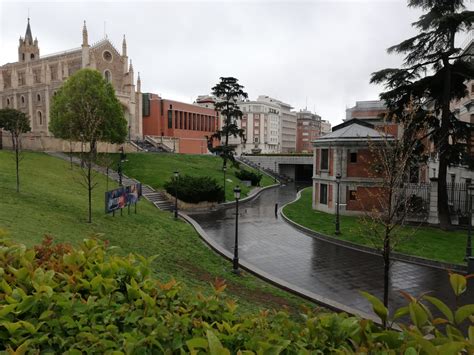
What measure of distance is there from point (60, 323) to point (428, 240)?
817 inches

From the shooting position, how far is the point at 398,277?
14695mm

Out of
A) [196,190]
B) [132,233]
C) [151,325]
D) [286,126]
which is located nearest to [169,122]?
[196,190]

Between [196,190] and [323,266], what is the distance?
51.7 feet

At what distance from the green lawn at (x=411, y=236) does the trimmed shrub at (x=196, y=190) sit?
20.5 feet

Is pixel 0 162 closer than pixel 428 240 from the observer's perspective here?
No

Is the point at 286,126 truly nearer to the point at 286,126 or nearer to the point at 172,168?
the point at 286,126

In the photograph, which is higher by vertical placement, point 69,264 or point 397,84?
point 397,84

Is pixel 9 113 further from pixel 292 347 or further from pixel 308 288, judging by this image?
pixel 292 347

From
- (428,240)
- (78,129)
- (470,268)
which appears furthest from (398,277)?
(78,129)

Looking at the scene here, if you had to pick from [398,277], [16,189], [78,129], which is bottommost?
[398,277]

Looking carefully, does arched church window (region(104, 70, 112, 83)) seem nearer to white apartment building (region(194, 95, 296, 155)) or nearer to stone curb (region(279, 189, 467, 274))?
stone curb (region(279, 189, 467, 274))

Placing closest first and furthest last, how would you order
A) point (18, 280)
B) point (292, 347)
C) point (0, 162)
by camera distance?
point (292, 347), point (18, 280), point (0, 162)

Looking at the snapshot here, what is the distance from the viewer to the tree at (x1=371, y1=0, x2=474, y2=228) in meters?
21.7

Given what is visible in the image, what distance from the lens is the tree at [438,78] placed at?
21703 millimetres
